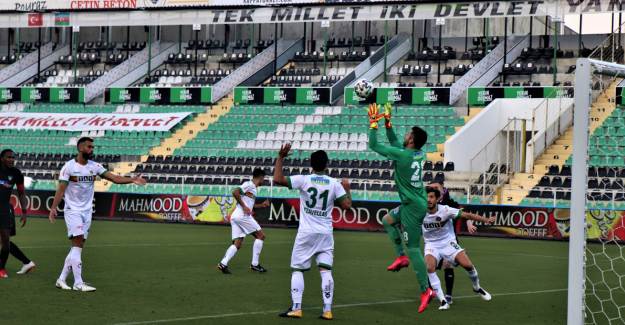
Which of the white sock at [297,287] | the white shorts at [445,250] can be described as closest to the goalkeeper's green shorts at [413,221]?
the white shorts at [445,250]

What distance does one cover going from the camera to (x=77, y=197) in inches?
624

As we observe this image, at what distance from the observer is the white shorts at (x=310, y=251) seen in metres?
13.4

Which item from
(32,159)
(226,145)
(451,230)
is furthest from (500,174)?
(451,230)

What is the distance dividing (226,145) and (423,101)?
26.8ft

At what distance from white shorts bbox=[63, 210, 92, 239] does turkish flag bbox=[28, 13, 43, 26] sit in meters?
39.9

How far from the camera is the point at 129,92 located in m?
52.1

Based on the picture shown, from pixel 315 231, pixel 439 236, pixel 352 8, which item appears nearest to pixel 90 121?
pixel 352 8

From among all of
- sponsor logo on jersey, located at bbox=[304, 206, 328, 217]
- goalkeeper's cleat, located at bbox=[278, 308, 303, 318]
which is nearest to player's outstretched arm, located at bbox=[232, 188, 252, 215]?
sponsor logo on jersey, located at bbox=[304, 206, 328, 217]

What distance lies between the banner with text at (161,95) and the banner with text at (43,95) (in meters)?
1.52

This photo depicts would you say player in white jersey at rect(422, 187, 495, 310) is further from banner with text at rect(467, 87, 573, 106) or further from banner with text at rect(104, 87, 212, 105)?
banner with text at rect(104, 87, 212, 105)

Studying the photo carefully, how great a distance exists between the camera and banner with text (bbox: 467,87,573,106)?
41.8m

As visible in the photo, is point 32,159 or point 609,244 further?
point 32,159

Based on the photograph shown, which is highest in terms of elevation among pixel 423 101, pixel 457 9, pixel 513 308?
pixel 457 9

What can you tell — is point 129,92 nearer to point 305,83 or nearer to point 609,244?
point 305,83
